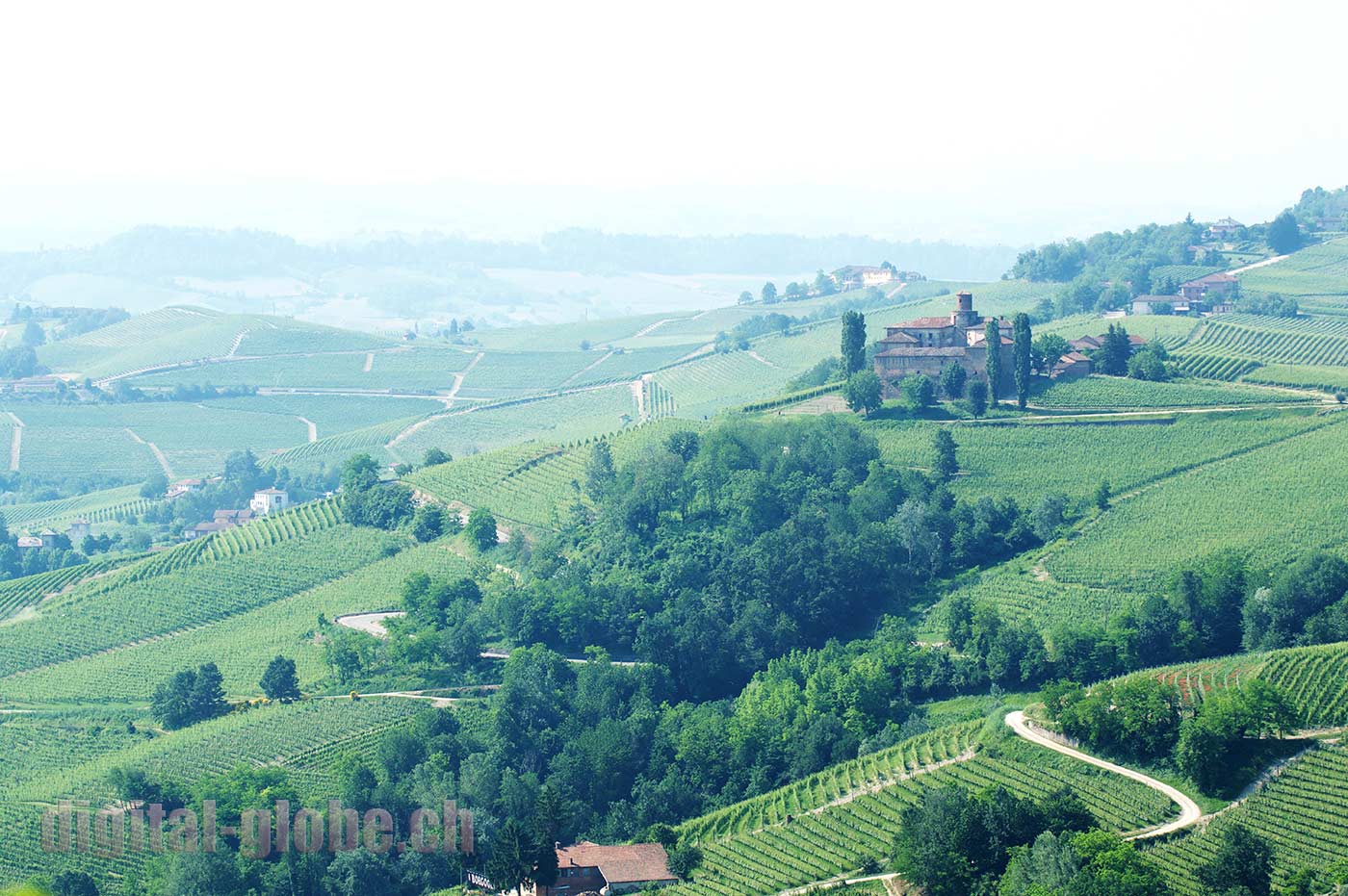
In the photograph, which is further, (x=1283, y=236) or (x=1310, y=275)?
(x=1283, y=236)

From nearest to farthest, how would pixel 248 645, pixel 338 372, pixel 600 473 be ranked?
1. pixel 248 645
2. pixel 600 473
3. pixel 338 372

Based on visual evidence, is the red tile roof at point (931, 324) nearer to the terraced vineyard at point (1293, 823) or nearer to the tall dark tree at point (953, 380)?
the tall dark tree at point (953, 380)

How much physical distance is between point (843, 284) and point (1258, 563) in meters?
84.0

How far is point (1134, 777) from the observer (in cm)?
4056

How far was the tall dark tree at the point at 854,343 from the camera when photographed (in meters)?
70.3

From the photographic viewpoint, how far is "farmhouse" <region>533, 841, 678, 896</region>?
4031cm

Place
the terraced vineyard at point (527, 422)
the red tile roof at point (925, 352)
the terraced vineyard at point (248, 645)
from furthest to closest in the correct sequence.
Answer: the terraced vineyard at point (527, 422) < the red tile roof at point (925, 352) < the terraced vineyard at point (248, 645)

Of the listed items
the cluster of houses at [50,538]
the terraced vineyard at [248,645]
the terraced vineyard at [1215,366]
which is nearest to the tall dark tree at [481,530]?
the terraced vineyard at [248,645]

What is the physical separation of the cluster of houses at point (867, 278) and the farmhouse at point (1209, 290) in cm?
4365

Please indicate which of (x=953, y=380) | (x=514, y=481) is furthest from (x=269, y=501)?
(x=953, y=380)

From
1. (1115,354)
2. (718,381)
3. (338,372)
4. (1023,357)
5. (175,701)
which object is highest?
(1023,357)

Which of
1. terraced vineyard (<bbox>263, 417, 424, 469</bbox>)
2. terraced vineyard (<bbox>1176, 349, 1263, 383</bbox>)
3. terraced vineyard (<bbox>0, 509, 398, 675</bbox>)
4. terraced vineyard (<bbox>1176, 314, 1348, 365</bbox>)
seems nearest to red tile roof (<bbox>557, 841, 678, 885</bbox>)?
terraced vineyard (<bbox>0, 509, 398, 675</bbox>)

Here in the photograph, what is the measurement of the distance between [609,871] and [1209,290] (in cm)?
5991

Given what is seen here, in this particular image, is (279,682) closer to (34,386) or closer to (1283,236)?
(1283,236)
